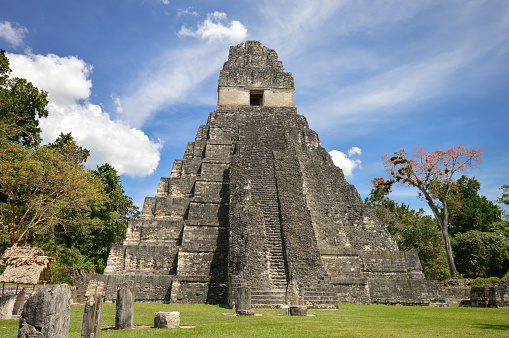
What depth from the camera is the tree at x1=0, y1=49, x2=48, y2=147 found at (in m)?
18.1

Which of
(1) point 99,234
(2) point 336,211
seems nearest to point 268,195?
(2) point 336,211

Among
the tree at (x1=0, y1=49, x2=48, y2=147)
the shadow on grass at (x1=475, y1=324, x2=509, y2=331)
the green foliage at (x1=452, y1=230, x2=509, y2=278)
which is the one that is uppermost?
the tree at (x1=0, y1=49, x2=48, y2=147)

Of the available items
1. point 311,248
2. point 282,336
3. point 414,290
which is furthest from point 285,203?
point 282,336

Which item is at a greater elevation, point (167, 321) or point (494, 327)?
point (167, 321)

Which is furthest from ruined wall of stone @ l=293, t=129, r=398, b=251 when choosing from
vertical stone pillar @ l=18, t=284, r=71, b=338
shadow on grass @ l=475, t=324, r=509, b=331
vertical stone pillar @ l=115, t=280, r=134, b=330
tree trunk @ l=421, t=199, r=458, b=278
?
vertical stone pillar @ l=18, t=284, r=71, b=338

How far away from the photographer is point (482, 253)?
81.2 ft

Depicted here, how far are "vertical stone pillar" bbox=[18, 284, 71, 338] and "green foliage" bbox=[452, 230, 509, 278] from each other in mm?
26022

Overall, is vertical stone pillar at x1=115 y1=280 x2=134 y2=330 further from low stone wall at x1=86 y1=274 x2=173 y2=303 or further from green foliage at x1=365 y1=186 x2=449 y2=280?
green foliage at x1=365 y1=186 x2=449 y2=280

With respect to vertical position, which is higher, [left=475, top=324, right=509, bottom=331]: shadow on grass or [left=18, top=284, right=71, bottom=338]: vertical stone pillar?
[left=18, top=284, right=71, bottom=338]: vertical stone pillar

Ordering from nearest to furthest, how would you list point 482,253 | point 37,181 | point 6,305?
point 6,305 → point 37,181 → point 482,253

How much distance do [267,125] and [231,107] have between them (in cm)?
283

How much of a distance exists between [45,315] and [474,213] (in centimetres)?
3433

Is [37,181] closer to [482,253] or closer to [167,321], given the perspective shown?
[167,321]

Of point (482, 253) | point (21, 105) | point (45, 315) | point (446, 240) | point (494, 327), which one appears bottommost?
point (494, 327)
